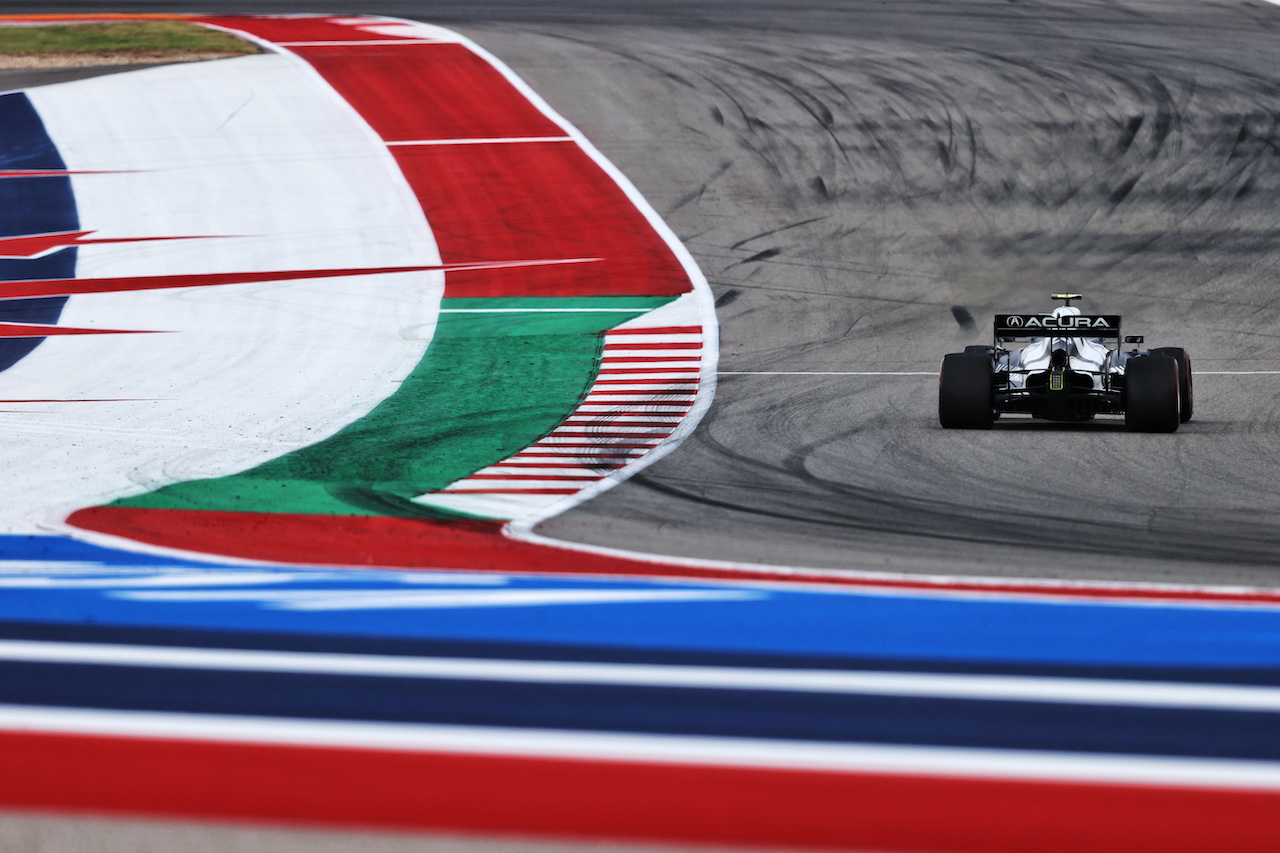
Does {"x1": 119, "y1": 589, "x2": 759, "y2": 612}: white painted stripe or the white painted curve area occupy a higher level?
the white painted curve area

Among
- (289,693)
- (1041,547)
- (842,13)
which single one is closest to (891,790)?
(289,693)

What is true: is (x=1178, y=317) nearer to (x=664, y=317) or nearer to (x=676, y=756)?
(x=664, y=317)

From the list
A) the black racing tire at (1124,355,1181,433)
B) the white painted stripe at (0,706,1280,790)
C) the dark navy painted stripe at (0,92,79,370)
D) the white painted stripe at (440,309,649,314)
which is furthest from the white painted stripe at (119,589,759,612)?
the white painted stripe at (440,309,649,314)

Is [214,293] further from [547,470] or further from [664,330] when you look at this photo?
[547,470]

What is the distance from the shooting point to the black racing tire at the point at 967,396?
11859 millimetres

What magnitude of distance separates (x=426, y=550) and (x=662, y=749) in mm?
3194

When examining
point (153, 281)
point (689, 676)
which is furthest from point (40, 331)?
point (689, 676)

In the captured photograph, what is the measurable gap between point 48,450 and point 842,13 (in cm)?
2564

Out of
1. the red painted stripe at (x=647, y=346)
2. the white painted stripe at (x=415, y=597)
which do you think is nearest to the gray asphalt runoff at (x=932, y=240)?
the red painted stripe at (x=647, y=346)

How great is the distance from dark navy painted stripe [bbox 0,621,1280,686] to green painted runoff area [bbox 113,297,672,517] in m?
2.79

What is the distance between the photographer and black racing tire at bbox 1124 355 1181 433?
11648 mm

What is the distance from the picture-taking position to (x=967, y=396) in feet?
38.9

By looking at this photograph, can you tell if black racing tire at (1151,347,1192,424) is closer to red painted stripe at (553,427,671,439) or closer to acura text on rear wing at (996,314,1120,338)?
acura text on rear wing at (996,314,1120,338)

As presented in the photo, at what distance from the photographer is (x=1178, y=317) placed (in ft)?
60.0
